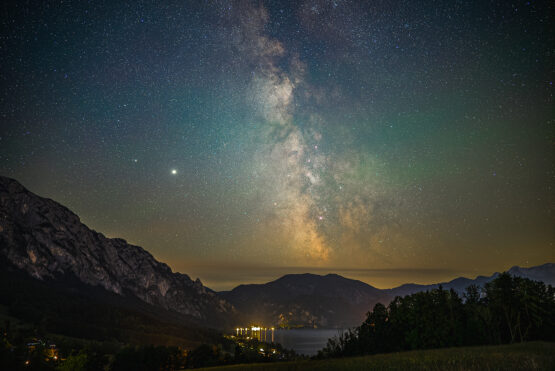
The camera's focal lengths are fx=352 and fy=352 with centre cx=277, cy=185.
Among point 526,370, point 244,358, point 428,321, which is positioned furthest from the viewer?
point 244,358

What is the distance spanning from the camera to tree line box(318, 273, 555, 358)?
69.0 meters

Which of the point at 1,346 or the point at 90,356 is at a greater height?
the point at 1,346

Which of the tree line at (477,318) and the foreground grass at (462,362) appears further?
the tree line at (477,318)

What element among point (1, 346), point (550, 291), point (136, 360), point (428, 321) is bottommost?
point (136, 360)

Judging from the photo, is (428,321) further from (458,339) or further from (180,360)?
(180,360)

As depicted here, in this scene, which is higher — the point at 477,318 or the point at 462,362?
the point at 462,362

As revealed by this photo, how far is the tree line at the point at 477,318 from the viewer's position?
6900 cm

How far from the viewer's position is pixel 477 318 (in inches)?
2889

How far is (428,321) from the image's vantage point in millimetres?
75562

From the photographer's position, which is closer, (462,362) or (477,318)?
(462,362)

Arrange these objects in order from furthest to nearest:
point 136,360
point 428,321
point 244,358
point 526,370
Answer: point 136,360
point 244,358
point 428,321
point 526,370

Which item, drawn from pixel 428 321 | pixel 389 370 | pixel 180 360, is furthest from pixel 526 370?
pixel 180 360

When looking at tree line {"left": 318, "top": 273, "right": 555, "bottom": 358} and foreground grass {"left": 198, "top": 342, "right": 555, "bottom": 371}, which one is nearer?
foreground grass {"left": 198, "top": 342, "right": 555, "bottom": 371}

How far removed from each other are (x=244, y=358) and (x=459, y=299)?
8878 centimetres
